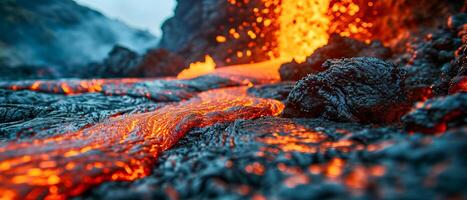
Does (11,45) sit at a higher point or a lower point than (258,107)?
higher

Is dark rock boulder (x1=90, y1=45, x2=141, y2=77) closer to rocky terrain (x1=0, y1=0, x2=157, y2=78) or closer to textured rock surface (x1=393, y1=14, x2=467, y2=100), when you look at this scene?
rocky terrain (x1=0, y1=0, x2=157, y2=78)

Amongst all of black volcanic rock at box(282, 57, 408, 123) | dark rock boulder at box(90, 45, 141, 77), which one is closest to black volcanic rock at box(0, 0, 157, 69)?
dark rock boulder at box(90, 45, 141, 77)

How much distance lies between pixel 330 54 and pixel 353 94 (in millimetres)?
3737

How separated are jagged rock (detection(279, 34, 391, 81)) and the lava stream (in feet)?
13.4

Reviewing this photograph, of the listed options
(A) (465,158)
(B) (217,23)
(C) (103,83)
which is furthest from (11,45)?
(A) (465,158)

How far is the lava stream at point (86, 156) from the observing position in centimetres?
189

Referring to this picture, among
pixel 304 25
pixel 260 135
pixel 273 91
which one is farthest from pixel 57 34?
pixel 260 135

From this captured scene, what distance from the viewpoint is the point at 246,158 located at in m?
2.07

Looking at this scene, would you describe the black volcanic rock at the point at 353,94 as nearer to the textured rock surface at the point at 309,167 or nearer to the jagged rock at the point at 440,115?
the textured rock surface at the point at 309,167

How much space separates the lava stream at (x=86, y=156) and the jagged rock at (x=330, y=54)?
4.08 meters

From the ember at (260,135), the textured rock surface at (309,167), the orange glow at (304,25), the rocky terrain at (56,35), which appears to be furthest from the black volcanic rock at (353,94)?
the rocky terrain at (56,35)

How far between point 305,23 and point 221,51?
291 inches

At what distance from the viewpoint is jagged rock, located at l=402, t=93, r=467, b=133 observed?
1.88 meters

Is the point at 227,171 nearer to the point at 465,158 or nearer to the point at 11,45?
the point at 465,158
